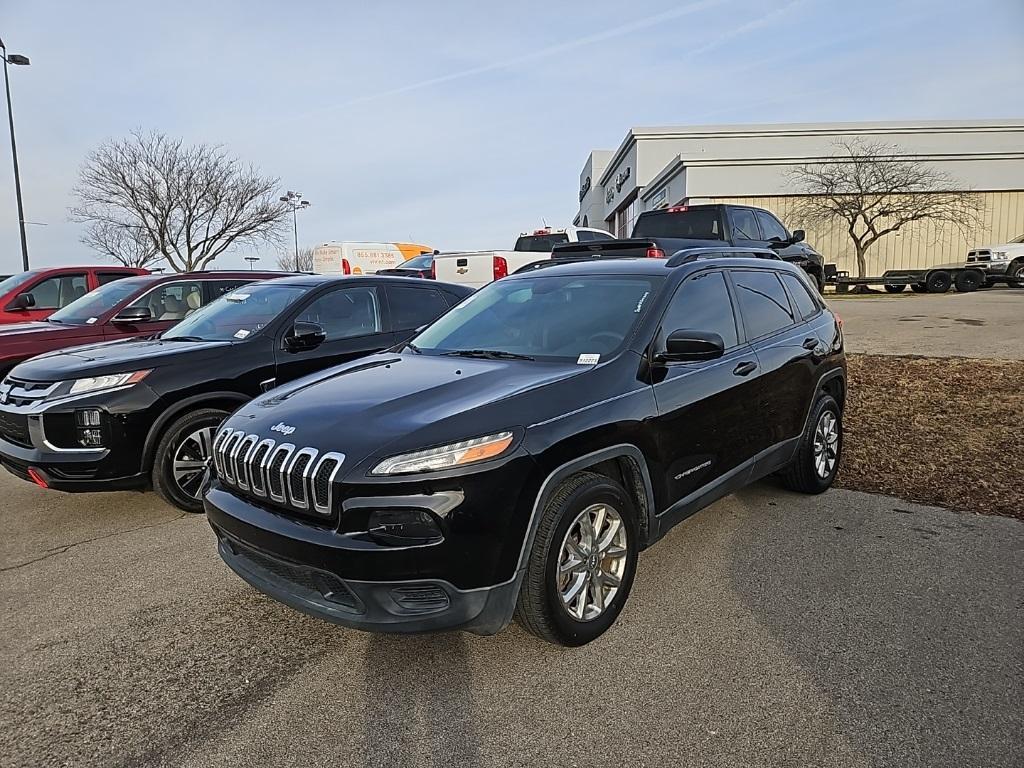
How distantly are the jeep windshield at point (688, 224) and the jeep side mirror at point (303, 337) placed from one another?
7002 millimetres

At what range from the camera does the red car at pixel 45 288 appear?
30.9 ft

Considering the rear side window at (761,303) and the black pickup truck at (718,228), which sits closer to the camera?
the rear side window at (761,303)

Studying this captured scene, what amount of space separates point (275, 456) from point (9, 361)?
Result: 18.1 ft

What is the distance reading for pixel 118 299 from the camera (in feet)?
25.4

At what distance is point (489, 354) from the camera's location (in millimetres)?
3846

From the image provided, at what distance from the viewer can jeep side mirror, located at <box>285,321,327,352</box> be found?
210 inches

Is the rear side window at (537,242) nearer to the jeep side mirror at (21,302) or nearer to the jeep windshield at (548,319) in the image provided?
the jeep side mirror at (21,302)

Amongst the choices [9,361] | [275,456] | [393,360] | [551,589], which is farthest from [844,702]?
[9,361]

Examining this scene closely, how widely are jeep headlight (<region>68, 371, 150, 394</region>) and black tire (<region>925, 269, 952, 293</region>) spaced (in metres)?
26.7

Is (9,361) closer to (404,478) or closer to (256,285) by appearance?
(256,285)

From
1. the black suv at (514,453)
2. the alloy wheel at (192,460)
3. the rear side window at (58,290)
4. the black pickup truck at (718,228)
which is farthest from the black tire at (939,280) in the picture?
the alloy wheel at (192,460)

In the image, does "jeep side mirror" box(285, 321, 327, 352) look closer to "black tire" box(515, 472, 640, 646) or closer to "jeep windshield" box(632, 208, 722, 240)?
"black tire" box(515, 472, 640, 646)

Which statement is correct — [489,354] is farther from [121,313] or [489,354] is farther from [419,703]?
[121,313]

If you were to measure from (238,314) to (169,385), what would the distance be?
1.15 metres
